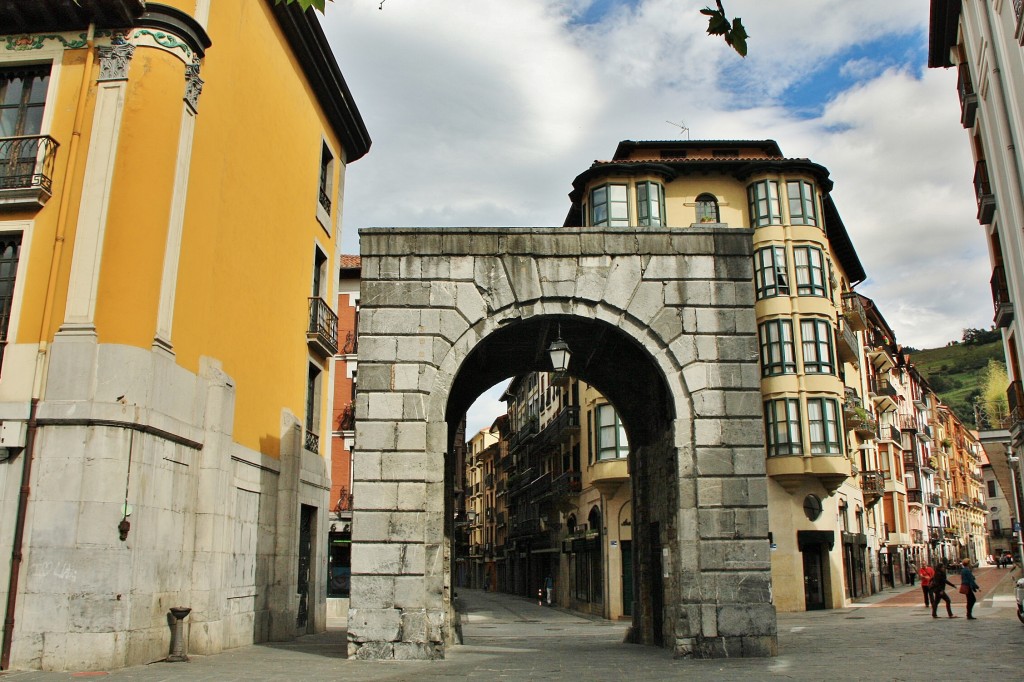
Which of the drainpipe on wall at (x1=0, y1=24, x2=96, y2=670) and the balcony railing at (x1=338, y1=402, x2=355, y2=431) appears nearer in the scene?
the drainpipe on wall at (x1=0, y1=24, x2=96, y2=670)

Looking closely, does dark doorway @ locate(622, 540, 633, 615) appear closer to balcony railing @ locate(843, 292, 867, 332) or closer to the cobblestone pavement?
the cobblestone pavement

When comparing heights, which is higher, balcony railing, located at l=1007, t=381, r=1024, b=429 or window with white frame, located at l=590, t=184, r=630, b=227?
window with white frame, located at l=590, t=184, r=630, b=227

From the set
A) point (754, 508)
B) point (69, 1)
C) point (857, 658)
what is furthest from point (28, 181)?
point (857, 658)

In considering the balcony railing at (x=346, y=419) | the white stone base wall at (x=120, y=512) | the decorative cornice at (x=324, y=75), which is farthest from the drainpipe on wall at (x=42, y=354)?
the balcony railing at (x=346, y=419)

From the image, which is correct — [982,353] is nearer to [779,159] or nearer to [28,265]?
[779,159]

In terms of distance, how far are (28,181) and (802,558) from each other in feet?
95.5

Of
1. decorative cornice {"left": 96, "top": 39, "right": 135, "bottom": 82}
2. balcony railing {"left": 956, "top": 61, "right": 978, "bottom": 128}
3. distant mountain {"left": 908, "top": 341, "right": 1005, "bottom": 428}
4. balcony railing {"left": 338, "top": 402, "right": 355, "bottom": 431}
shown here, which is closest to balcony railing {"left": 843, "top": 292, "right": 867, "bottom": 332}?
balcony railing {"left": 956, "top": 61, "right": 978, "bottom": 128}

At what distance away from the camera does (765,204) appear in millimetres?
34594

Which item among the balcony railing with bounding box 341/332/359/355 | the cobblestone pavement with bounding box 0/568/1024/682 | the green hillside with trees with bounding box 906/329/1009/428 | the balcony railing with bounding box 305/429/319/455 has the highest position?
the green hillside with trees with bounding box 906/329/1009/428

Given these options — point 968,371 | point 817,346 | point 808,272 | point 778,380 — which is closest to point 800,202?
point 808,272

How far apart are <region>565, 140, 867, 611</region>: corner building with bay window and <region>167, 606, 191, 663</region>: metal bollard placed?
77.4 ft

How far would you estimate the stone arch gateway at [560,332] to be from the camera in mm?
13023

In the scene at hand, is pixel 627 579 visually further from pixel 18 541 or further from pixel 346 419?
pixel 18 541

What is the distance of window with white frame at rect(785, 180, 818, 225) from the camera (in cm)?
3478
